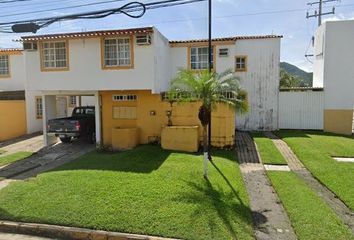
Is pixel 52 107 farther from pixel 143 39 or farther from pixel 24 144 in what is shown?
pixel 143 39

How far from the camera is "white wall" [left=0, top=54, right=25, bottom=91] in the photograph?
20.6 meters

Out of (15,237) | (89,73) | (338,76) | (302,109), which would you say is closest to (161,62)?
(89,73)

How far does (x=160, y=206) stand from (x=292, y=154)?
8445 millimetres

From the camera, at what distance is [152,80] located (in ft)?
44.6

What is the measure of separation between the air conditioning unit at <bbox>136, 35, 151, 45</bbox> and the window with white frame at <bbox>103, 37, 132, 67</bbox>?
51cm

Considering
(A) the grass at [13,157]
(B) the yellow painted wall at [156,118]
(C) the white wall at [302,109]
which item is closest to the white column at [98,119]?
(B) the yellow painted wall at [156,118]

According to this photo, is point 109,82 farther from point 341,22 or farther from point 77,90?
point 341,22

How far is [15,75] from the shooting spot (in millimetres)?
20688

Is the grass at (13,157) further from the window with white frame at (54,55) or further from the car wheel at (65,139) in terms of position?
the window with white frame at (54,55)

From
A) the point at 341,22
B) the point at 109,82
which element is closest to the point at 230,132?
the point at 109,82

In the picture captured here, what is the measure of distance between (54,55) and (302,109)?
1478cm

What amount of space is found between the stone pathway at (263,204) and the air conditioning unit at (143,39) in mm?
6343

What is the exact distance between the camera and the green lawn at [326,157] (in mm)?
8904

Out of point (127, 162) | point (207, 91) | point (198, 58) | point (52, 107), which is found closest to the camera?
point (207, 91)
